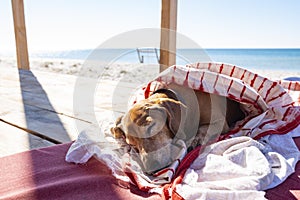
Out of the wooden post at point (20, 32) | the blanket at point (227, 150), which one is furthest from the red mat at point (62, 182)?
the wooden post at point (20, 32)

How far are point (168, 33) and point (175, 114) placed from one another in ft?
4.65

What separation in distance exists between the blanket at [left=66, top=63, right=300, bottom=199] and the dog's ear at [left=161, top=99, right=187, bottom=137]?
63mm

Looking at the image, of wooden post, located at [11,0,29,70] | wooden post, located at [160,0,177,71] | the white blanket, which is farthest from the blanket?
wooden post, located at [11,0,29,70]

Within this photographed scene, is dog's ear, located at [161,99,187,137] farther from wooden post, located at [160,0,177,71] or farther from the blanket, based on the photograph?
wooden post, located at [160,0,177,71]

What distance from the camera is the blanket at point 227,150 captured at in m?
0.64

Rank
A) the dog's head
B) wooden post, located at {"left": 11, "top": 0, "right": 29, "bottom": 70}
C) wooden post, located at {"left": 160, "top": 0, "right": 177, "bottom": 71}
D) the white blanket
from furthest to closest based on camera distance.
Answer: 1. wooden post, located at {"left": 11, "top": 0, "right": 29, "bottom": 70}
2. wooden post, located at {"left": 160, "top": 0, "right": 177, "bottom": 71}
3. the dog's head
4. the white blanket

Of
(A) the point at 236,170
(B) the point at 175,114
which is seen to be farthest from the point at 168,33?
(A) the point at 236,170

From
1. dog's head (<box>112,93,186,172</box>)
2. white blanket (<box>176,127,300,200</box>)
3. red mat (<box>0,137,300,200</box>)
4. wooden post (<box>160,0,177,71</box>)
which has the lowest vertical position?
red mat (<box>0,137,300,200</box>)

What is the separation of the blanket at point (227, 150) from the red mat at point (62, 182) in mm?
26

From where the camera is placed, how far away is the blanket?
64cm

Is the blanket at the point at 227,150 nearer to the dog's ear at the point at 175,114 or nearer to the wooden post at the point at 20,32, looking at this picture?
the dog's ear at the point at 175,114

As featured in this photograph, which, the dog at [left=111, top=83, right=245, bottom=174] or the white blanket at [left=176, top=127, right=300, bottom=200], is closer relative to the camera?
the white blanket at [left=176, top=127, right=300, bottom=200]

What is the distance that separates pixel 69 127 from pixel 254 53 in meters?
23.8

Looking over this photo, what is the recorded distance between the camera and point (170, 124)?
31.5 inches
